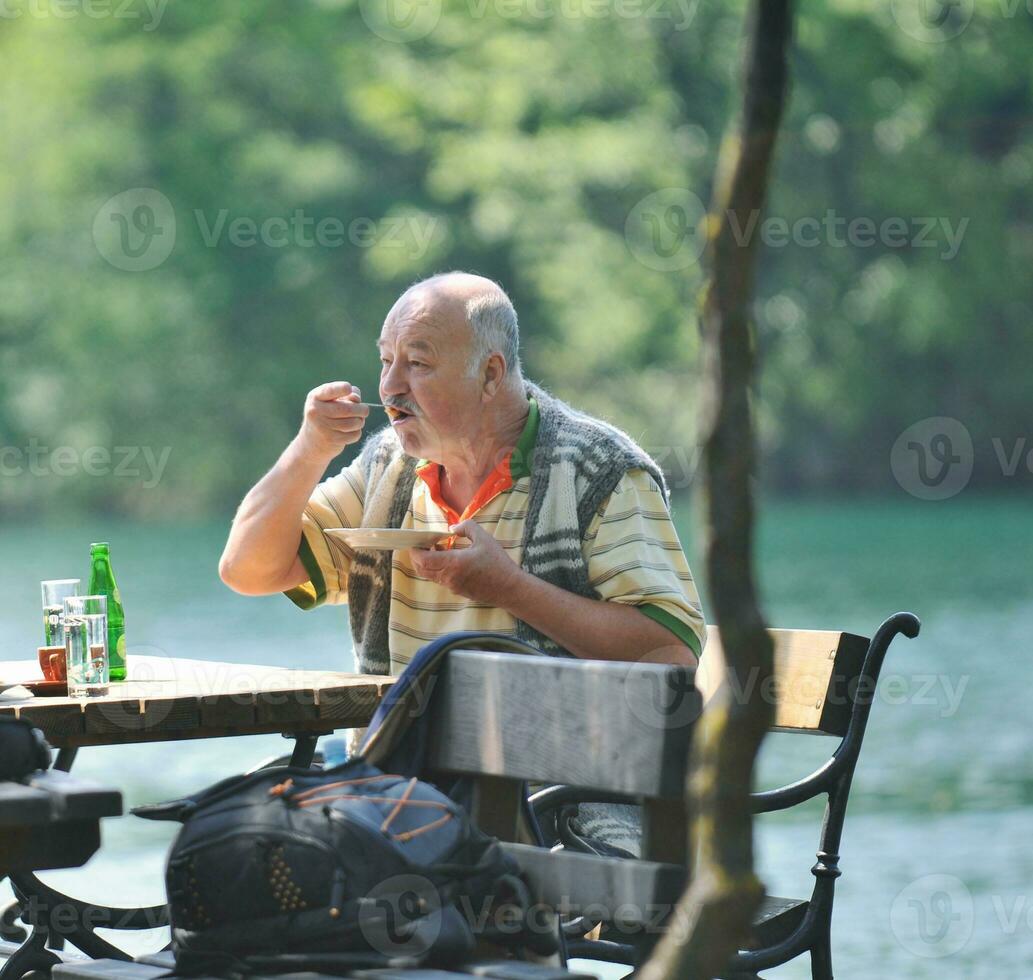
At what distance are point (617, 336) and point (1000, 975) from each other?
30.9 metres

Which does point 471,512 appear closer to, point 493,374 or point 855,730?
point 493,374

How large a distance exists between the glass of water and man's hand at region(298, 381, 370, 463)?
0.53 m

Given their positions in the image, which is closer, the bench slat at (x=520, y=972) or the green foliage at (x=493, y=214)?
the bench slat at (x=520, y=972)

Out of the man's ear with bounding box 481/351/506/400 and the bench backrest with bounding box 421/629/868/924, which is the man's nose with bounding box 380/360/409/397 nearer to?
the man's ear with bounding box 481/351/506/400

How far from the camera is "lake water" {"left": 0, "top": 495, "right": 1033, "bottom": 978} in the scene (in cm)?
628

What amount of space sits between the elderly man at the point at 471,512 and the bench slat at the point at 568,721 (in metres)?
0.84

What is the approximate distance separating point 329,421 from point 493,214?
1321 inches

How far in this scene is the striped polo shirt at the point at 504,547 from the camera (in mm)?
3588

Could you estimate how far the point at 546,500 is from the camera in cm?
371

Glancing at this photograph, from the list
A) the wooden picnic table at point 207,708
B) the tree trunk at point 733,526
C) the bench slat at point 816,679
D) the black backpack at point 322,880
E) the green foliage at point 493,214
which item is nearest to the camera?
the tree trunk at point 733,526

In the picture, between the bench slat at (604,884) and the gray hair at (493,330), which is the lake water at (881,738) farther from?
the bench slat at (604,884)

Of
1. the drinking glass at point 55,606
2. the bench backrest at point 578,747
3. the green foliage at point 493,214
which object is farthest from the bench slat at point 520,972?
the green foliage at point 493,214

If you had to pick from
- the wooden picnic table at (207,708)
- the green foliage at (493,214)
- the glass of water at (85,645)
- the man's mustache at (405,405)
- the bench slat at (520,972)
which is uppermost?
the green foliage at (493,214)

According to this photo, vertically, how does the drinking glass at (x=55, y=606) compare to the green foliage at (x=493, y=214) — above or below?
below
